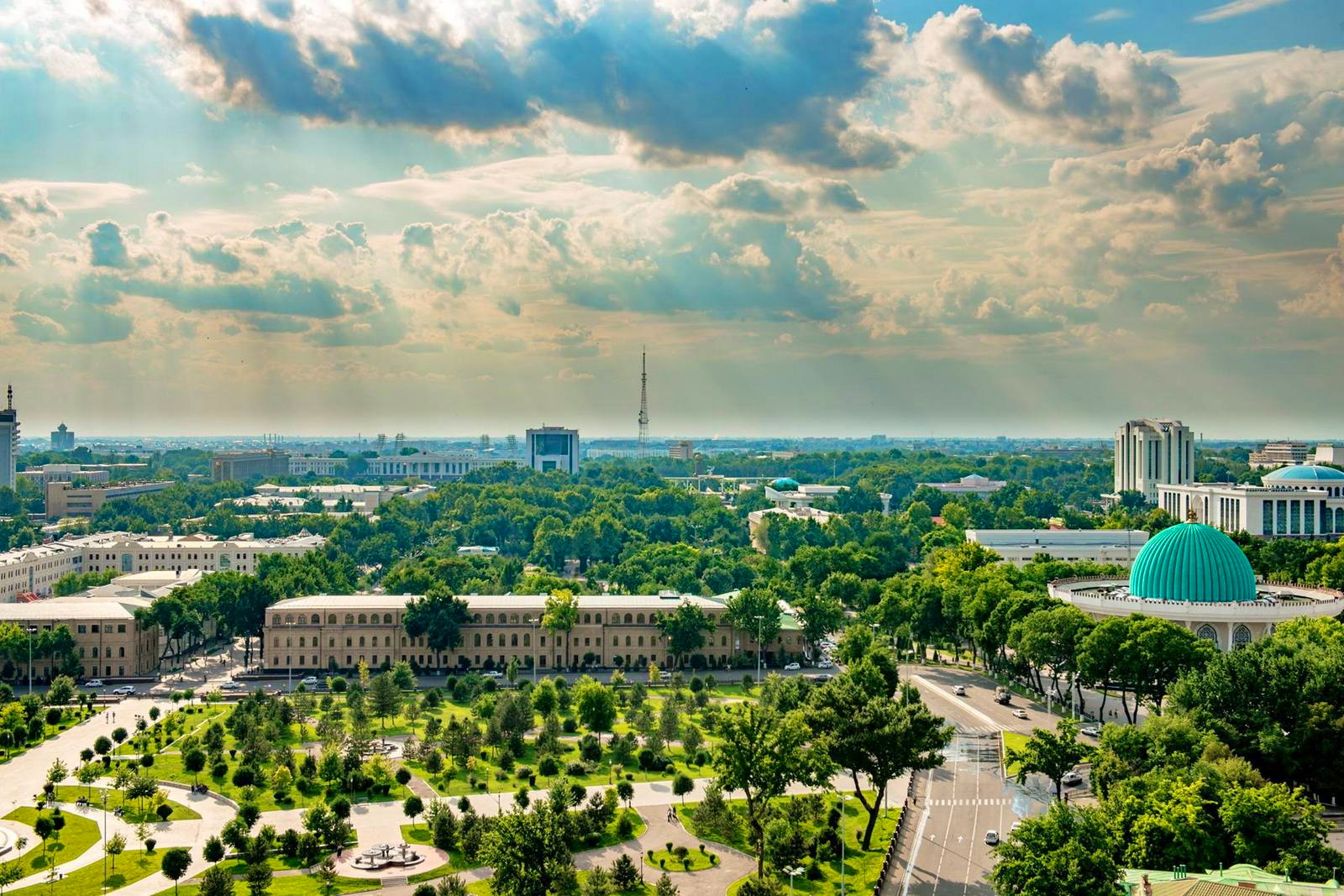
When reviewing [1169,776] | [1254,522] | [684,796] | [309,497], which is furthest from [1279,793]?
[309,497]

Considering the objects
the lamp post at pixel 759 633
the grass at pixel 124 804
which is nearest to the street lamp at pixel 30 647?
the grass at pixel 124 804

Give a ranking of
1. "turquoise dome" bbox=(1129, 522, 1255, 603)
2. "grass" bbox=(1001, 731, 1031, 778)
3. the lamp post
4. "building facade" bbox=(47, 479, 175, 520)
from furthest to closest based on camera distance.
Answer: "building facade" bbox=(47, 479, 175, 520) → the lamp post → "turquoise dome" bbox=(1129, 522, 1255, 603) → "grass" bbox=(1001, 731, 1031, 778)

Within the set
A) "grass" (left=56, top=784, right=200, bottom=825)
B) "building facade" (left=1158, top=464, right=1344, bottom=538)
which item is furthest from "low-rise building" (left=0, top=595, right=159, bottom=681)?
"building facade" (left=1158, top=464, right=1344, bottom=538)

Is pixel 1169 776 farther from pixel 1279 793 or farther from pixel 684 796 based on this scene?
pixel 684 796

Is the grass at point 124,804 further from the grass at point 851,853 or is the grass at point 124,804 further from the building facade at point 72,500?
the building facade at point 72,500

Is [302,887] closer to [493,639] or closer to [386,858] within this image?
[386,858]

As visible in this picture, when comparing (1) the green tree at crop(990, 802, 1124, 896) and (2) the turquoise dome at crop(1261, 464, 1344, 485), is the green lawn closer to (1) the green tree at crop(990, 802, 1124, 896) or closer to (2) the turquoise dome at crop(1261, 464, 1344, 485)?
(1) the green tree at crop(990, 802, 1124, 896)
